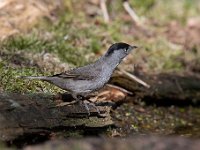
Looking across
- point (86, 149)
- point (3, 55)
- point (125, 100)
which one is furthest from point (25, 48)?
point (86, 149)

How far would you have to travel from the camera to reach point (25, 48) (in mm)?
9742

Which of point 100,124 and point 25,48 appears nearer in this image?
point 100,124

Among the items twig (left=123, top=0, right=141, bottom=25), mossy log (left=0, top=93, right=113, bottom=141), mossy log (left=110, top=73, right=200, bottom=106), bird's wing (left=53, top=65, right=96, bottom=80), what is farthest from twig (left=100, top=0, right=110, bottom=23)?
mossy log (left=0, top=93, right=113, bottom=141)

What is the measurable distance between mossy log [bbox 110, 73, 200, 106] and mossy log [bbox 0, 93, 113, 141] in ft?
7.39

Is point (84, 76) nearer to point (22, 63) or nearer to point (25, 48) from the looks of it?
point (22, 63)

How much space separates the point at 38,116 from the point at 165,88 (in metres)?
3.92

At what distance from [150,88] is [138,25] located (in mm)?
3087

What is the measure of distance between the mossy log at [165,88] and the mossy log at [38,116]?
7.39 ft

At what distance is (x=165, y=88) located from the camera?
10.2 meters

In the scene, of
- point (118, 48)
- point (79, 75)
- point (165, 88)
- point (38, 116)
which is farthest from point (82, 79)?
point (165, 88)

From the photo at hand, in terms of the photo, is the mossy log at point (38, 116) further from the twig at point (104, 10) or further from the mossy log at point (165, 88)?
the twig at point (104, 10)

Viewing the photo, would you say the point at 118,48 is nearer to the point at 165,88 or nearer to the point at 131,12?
the point at 165,88

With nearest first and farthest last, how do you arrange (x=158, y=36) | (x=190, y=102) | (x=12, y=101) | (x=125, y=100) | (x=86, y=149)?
(x=86, y=149)
(x=12, y=101)
(x=125, y=100)
(x=190, y=102)
(x=158, y=36)

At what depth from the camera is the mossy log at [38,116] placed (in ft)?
21.0
